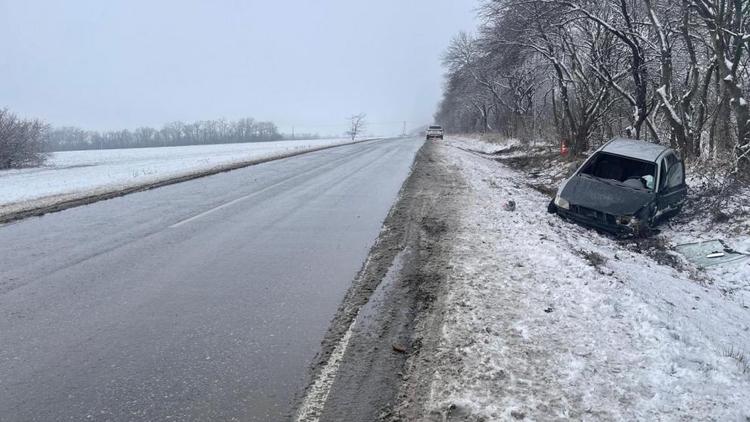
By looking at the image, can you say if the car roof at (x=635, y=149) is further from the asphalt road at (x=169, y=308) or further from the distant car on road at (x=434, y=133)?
the distant car on road at (x=434, y=133)

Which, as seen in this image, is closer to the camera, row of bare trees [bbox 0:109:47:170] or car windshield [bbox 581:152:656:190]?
car windshield [bbox 581:152:656:190]

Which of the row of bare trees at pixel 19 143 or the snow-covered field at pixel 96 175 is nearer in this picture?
the snow-covered field at pixel 96 175

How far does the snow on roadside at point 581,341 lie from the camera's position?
314cm

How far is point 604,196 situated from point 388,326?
6790 millimetres

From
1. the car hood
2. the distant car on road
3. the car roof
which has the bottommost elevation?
the car hood

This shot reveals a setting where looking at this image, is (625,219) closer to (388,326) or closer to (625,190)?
(625,190)

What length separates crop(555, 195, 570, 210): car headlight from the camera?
9.63 m

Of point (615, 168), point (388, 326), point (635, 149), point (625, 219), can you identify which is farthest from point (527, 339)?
point (635, 149)

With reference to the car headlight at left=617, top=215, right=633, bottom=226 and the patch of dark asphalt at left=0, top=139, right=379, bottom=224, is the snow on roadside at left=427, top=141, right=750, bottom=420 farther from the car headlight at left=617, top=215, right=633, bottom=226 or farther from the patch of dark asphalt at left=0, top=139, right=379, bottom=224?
the patch of dark asphalt at left=0, top=139, right=379, bottom=224

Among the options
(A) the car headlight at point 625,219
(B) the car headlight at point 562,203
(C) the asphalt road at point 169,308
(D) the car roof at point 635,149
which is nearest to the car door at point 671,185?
(D) the car roof at point 635,149

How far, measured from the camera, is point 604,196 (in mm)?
9398

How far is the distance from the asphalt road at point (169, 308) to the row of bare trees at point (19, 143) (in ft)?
123

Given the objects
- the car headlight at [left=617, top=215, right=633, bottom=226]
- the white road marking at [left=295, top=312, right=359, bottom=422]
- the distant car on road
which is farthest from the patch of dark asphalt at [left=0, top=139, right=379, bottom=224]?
the distant car on road

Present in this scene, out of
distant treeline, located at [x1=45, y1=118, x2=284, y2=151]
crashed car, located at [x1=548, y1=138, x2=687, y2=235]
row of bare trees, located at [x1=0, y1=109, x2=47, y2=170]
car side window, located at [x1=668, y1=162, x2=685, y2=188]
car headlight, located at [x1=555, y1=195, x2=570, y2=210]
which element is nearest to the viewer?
crashed car, located at [x1=548, y1=138, x2=687, y2=235]
